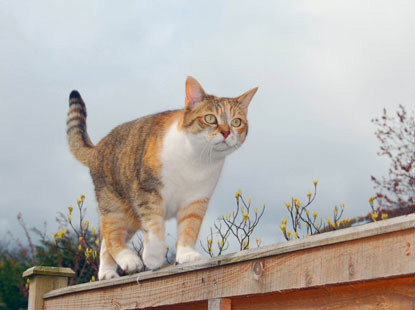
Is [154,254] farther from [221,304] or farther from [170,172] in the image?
[221,304]

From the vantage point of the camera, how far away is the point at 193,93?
3.02 meters

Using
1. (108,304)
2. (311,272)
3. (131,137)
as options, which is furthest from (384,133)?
(311,272)

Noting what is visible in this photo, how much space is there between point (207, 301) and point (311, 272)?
25.8 inches

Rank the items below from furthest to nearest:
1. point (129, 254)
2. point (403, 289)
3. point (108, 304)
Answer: point (129, 254), point (108, 304), point (403, 289)

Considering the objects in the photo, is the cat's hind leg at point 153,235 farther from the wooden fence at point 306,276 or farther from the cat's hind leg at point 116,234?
the cat's hind leg at point 116,234

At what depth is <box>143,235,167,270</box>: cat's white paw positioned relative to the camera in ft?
9.17

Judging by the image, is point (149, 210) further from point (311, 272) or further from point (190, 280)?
point (311, 272)

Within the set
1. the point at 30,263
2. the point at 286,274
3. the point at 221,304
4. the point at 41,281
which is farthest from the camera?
the point at 30,263

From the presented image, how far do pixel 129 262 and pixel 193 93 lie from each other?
1018mm

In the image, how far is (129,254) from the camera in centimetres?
316

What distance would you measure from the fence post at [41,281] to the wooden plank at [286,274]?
826 mm

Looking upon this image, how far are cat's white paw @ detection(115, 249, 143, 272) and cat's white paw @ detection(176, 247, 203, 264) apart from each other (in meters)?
0.34

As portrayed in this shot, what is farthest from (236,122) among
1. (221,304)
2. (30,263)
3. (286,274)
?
(30,263)

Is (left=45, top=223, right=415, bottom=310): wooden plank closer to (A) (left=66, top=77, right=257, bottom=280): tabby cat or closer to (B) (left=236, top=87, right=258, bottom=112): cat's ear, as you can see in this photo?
(A) (left=66, top=77, right=257, bottom=280): tabby cat
